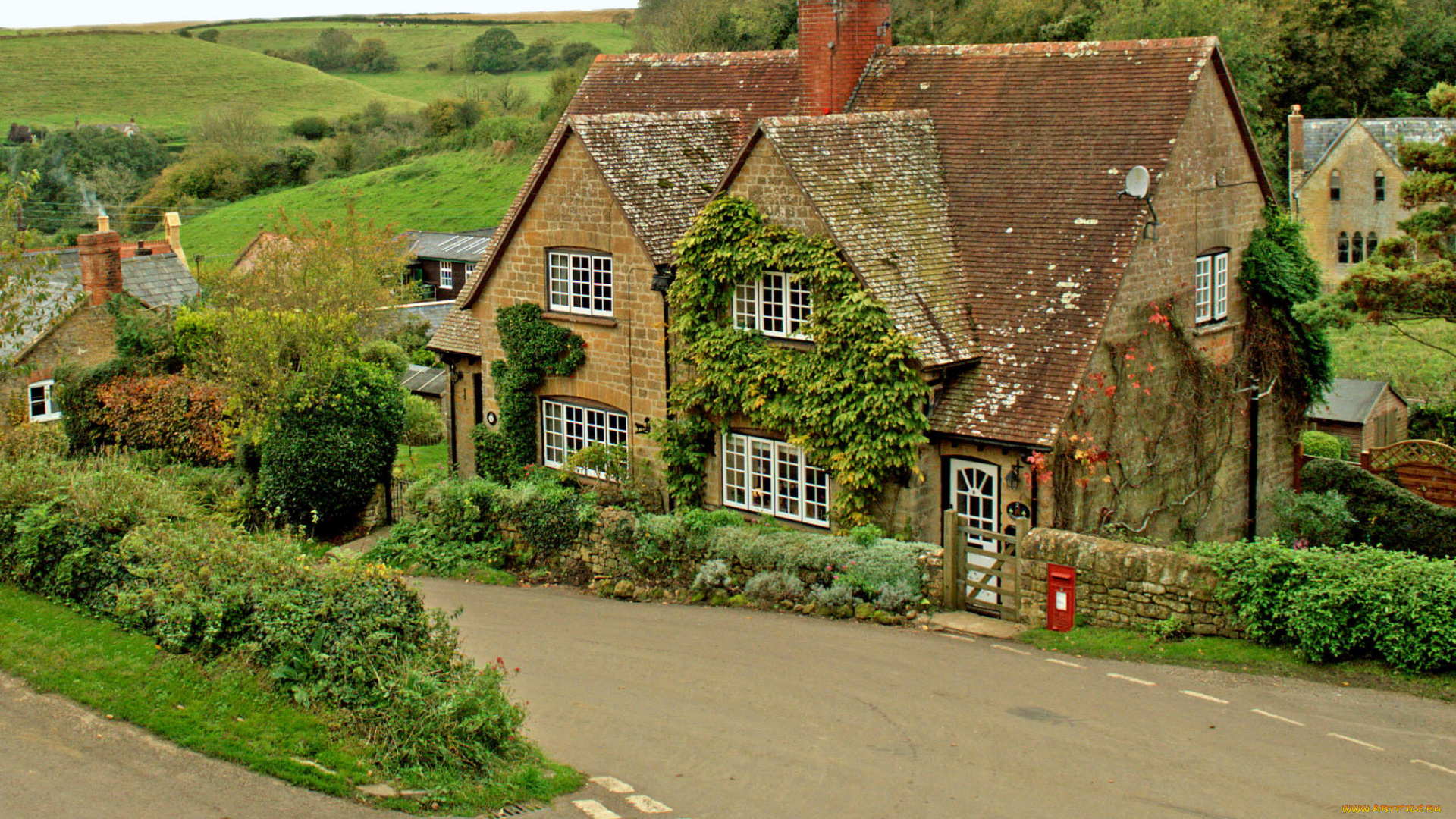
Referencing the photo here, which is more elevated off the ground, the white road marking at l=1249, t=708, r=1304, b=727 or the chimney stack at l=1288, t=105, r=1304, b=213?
the chimney stack at l=1288, t=105, r=1304, b=213

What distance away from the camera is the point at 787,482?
942 inches

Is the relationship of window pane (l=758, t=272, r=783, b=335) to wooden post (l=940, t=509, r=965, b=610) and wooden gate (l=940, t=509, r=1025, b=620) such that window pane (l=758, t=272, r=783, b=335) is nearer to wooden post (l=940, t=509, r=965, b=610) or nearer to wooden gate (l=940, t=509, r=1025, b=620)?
wooden gate (l=940, t=509, r=1025, b=620)

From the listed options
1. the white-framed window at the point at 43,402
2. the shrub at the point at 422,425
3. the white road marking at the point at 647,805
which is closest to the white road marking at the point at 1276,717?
the white road marking at the point at 647,805

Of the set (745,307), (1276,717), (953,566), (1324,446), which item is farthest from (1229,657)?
(1324,446)

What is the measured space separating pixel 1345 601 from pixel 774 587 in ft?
27.3

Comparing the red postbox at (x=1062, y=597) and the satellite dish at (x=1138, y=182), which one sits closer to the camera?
the red postbox at (x=1062, y=597)

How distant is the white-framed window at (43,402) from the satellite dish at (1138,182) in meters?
31.4

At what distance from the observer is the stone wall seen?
57.4 feet

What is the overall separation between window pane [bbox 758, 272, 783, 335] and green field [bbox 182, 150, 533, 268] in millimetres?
59192

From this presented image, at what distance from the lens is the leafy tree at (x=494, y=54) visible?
494 feet

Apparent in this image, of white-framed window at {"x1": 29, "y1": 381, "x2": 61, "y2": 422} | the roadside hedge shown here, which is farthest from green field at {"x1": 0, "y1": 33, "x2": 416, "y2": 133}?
the roadside hedge

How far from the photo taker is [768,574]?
68.9 ft

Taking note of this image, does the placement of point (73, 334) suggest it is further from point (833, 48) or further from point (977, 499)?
point (977, 499)

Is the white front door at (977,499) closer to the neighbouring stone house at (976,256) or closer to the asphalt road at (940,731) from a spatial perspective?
the neighbouring stone house at (976,256)
